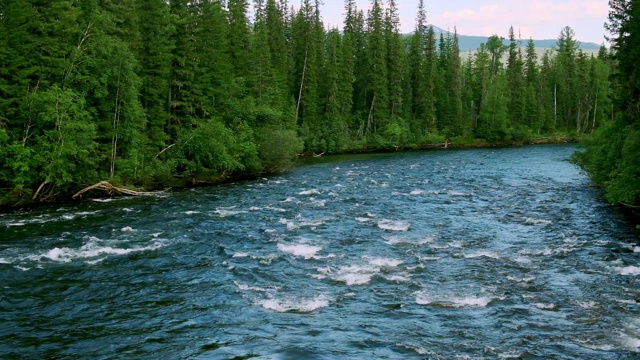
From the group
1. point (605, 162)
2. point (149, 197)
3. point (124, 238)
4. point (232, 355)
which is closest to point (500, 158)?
point (605, 162)

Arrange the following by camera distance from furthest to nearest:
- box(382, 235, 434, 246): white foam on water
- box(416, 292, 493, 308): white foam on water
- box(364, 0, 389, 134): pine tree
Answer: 1. box(364, 0, 389, 134): pine tree
2. box(382, 235, 434, 246): white foam on water
3. box(416, 292, 493, 308): white foam on water

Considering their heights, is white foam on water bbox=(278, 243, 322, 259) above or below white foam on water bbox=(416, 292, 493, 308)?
above

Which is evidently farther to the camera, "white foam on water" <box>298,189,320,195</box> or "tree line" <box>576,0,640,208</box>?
"white foam on water" <box>298,189,320,195</box>

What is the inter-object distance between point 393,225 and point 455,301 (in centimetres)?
999

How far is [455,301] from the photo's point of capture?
1438 cm

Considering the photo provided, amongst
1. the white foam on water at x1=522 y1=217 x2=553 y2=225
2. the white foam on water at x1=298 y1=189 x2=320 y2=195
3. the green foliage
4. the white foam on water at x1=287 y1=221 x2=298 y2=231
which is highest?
the green foliage

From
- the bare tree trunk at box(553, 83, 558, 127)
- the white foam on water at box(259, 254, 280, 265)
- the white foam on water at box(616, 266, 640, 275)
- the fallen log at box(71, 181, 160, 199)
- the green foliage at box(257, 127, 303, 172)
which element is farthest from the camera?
the bare tree trunk at box(553, 83, 558, 127)

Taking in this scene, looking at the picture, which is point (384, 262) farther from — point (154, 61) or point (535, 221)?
point (154, 61)

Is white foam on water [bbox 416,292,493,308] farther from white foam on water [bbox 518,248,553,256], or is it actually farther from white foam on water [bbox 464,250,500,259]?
white foam on water [bbox 518,248,553,256]

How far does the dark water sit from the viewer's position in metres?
11.8

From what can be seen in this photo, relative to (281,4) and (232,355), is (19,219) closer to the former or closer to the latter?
(232,355)

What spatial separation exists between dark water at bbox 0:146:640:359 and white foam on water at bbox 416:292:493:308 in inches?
2.6

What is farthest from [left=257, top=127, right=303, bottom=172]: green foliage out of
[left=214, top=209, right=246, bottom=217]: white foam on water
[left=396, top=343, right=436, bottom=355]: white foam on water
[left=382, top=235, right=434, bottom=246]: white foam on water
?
[left=396, top=343, right=436, bottom=355]: white foam on water

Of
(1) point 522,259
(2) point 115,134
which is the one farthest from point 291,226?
(2) point 115,134
